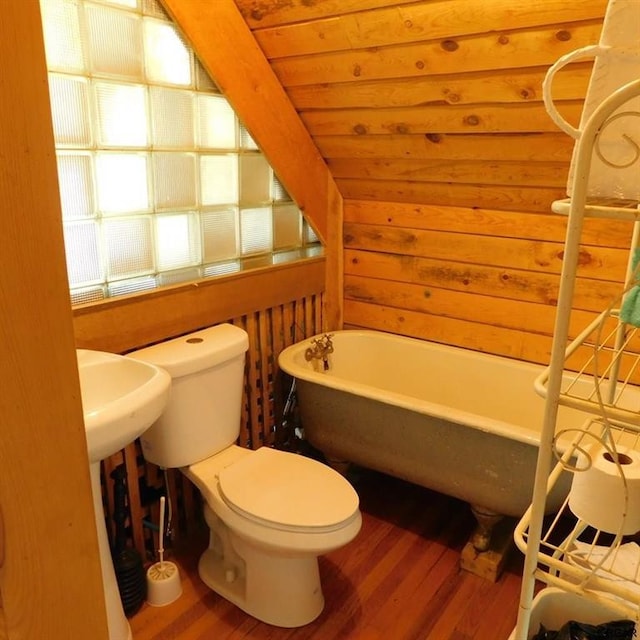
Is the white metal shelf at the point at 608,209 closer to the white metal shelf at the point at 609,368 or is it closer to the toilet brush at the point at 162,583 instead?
the white metal shelf at the point at 609,368

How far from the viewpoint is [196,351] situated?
1.97 m

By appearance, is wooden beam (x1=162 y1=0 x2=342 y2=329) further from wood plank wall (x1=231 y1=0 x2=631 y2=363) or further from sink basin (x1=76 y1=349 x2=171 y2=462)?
sink basin (x1=76 y1=349 x2=171 y2=462)

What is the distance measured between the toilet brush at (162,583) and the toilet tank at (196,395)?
198mm

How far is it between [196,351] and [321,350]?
0.82 meters

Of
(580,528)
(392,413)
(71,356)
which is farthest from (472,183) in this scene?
(71,356)

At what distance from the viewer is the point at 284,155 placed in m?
2.48

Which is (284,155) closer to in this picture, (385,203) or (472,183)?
(385,203)

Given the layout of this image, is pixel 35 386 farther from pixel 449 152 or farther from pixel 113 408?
pixel 449 152

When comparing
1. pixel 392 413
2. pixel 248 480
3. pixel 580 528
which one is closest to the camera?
pixel 580 528

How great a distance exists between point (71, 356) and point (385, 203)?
2.21 m

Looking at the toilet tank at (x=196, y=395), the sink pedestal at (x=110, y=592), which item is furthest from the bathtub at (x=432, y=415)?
the sink pedestal at (x=110, y=592)

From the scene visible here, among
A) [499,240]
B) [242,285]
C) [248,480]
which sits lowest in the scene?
[248,480]

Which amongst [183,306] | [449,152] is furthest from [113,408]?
[449,152]

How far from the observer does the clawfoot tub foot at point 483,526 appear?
2.13 meters
